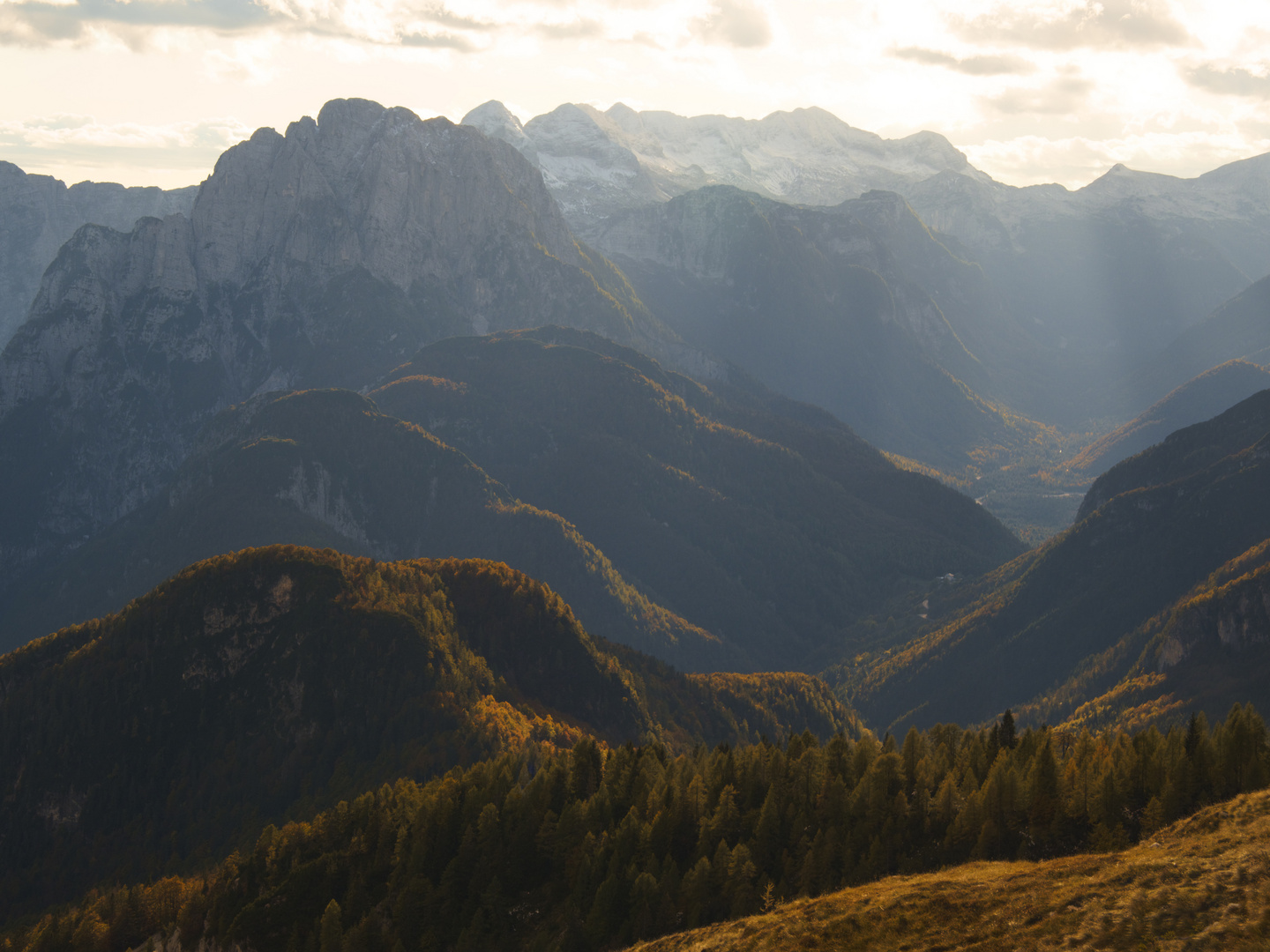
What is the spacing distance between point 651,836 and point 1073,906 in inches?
2516

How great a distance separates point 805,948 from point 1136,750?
55.1 metres

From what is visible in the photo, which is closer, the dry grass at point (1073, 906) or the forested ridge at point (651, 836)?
the dry grass at point (1073, 906)

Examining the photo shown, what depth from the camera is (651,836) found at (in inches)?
5256

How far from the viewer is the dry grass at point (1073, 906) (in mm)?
71562

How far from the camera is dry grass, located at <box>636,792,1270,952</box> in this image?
71562 millimetres

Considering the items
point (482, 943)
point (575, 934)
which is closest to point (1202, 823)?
point (575, 934)

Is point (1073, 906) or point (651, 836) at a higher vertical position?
point (1073, 906)

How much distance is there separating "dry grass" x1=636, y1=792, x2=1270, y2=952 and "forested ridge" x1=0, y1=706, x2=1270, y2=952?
1332 cm

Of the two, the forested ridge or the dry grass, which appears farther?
the forested ridge

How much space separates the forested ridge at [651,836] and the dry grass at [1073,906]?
13320mm

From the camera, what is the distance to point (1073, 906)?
78000 mm

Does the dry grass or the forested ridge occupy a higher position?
the dry grass

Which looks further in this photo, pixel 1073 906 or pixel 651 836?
pixel 651 836

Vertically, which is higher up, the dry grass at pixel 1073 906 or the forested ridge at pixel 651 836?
the dry grass at pixel 1073 906
